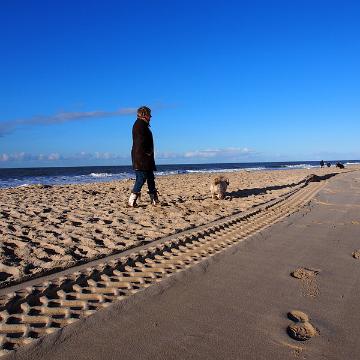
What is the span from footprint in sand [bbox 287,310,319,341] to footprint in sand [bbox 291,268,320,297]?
16.2 inches

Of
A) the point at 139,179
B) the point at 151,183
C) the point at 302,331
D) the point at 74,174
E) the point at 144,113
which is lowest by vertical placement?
the point at 74,174

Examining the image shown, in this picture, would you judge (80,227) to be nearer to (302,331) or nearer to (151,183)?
(151,183)

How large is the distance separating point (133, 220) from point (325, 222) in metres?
3.29

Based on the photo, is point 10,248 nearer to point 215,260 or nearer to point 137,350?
point 215,260

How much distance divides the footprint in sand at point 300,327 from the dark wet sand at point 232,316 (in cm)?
4

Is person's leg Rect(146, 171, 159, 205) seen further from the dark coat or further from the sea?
the sea

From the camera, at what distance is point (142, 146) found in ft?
23.6

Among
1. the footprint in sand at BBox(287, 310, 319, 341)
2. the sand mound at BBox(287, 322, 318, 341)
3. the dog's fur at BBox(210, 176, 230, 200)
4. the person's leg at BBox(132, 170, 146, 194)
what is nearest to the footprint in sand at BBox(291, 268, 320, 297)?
the footprint in sand at BBox(287, 310, 319, 341)

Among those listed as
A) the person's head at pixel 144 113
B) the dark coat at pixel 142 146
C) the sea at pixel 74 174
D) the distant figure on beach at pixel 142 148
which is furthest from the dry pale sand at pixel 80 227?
the sea at pixel 74 174

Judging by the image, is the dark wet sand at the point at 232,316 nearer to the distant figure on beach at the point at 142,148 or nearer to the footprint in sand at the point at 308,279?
the footprint in sand at the point at 308,279

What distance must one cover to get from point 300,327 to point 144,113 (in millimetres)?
5546

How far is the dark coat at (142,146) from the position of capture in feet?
23.6

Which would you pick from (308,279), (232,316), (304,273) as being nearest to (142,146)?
(304,273)

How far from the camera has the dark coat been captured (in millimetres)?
7180
